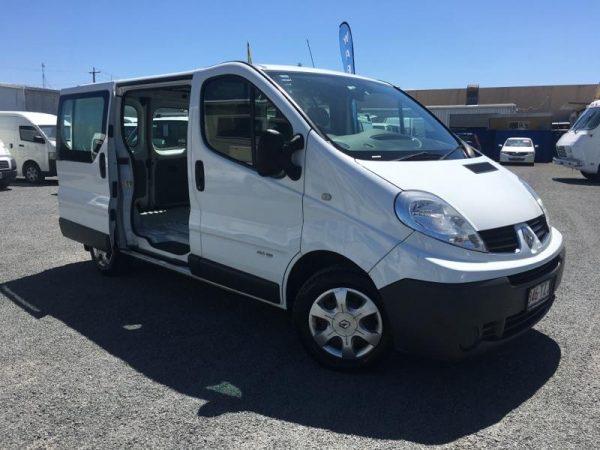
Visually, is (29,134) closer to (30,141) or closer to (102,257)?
(30,141)

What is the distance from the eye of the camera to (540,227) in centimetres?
355

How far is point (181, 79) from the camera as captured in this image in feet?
14.5

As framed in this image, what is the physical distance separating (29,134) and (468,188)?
15.2 meters

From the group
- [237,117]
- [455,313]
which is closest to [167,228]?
[237,117]

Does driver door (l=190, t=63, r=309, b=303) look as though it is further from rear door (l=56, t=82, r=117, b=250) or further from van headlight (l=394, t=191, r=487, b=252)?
rear door (l=56, t=82, r=117, b=250)

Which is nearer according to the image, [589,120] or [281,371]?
[281,371]

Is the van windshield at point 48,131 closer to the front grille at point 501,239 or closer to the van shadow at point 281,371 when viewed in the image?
the van shadow at point 281,371

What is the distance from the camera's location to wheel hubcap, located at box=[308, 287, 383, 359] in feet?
10.8

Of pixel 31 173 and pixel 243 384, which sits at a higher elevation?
pixel 31 173

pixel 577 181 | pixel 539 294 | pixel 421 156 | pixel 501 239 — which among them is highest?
pixel 421 156

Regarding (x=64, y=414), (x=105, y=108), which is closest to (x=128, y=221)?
(x=105, y=108)

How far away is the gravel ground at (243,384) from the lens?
2842 millimetres

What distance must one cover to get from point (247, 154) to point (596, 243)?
5.80 m

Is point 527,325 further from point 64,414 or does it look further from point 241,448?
point 64,414
